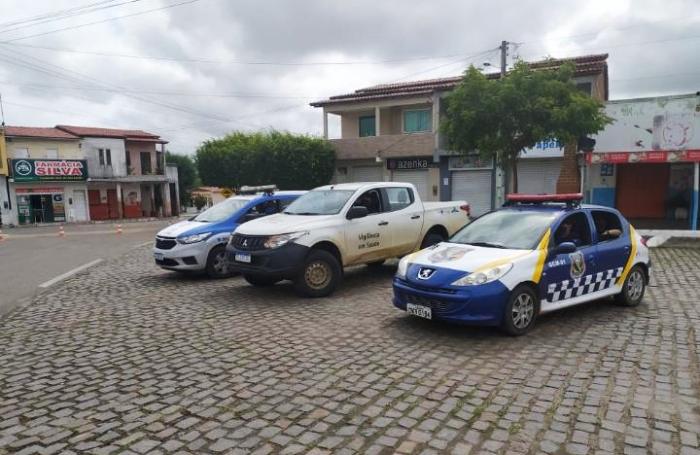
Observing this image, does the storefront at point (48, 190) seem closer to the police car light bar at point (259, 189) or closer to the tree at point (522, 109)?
the police car light bar at point (259, 189)

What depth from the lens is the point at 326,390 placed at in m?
4.32

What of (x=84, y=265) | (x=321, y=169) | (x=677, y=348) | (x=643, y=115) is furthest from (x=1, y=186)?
(x=677, y=348)

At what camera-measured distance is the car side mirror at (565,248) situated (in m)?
5.91

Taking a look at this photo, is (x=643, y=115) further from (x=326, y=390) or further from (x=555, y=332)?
(x=326, y=390)

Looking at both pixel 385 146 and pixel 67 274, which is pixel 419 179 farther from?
pixel 67 274

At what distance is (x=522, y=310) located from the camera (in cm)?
568

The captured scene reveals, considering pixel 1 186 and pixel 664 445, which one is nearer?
pixel 664 445

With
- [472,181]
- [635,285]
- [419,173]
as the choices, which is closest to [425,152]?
[419,173]

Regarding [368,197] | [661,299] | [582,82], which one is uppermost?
[582,82]

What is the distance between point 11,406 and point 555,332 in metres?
5.56

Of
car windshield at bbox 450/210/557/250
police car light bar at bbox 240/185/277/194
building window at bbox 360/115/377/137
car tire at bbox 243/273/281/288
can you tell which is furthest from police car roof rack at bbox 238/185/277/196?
building window at bbox 360/115/377/137

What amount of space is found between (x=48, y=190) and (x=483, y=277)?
44664 mm

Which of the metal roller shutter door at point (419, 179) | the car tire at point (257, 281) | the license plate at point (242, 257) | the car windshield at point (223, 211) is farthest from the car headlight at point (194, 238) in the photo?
the metal roller shutter door at point (419, 179)

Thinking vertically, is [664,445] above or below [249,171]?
below
